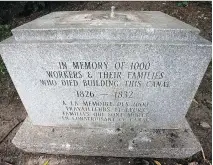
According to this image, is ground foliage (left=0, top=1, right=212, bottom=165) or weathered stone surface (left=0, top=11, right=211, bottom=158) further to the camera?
ground foliage (left=0, top=1, right=212, bottom=165)

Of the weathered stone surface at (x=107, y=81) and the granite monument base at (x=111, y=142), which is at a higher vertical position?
the weathered stone surface at (x=107, y=81)

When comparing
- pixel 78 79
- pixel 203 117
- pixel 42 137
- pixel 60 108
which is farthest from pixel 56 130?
pixel 203 117

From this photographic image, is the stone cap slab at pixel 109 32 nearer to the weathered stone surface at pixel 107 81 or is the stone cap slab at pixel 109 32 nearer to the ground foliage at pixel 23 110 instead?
the weathered stone surface at pixel 107 81

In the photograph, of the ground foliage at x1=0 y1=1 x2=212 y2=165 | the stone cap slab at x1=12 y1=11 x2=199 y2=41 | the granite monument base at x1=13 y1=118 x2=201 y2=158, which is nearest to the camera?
the stone cap slab at x1=12 y1=11 x2=199 y2=41

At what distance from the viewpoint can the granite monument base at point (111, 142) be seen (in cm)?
260

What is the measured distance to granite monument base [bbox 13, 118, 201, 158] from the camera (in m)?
2.60

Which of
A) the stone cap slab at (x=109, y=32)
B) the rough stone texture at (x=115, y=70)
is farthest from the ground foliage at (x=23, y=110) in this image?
the stone cap slab at (x=109, y=32)

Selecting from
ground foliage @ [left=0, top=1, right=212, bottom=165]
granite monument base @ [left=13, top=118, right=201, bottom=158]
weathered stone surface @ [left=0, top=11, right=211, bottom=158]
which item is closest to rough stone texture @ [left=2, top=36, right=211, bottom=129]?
weathered stone surface @ [left=0, top=11, right=211, bottom=158]

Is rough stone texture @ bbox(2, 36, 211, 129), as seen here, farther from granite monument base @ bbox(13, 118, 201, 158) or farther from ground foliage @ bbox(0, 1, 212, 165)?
ground foliage @ bbox(0, 1, 212, 165)

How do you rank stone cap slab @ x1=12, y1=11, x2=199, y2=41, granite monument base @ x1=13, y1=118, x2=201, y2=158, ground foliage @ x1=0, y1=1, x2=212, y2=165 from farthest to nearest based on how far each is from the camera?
ground foliage @ x1=0, y1=1, x2=212, y2=165
granite monument base @ x1=13, y1=118, x2=201, y2=158
stone cap slab @ x1=12, y1=11, x2=199, y2=41

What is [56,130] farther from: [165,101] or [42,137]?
[165,101]

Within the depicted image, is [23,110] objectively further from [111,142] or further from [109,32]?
[109,32]

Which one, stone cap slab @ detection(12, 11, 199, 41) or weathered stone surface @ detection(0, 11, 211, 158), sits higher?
stone cap slab @ detection(12, 11, 199, 41)

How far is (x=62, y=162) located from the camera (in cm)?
275
